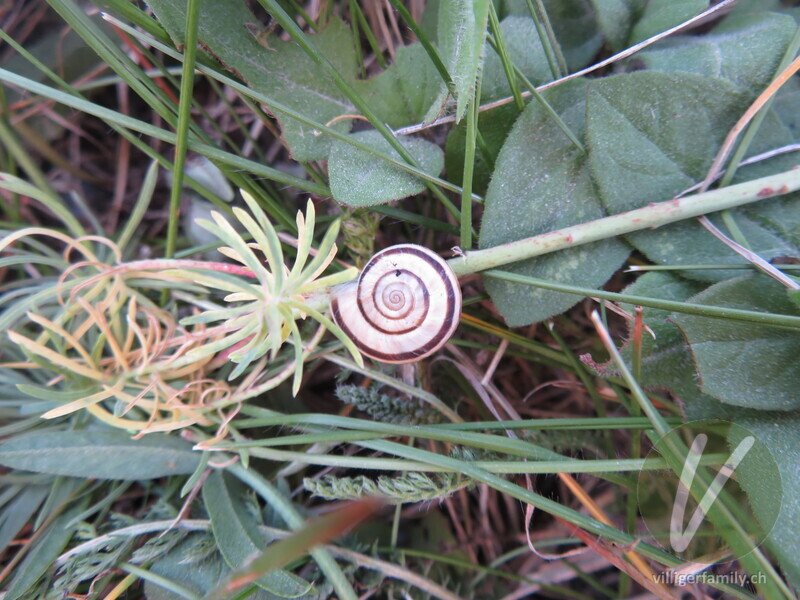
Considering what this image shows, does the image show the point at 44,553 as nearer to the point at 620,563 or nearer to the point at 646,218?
the point at 620,563

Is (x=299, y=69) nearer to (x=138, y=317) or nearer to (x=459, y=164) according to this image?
(x=459, y=164)

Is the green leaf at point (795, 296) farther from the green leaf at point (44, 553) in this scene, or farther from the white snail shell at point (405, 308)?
the green leaf at point (44, 553)

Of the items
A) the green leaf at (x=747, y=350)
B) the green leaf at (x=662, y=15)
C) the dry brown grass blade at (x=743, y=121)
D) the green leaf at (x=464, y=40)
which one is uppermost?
the green leaf at (x=464, y=40)

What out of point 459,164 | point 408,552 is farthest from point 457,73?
point 408,552

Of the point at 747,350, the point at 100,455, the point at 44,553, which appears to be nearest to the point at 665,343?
the point at 747,350

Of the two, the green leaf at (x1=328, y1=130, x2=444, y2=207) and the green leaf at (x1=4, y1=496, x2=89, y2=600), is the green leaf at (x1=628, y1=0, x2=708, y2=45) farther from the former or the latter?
the green leaf at (x1=4, y1=496, x2=89, y2=600)

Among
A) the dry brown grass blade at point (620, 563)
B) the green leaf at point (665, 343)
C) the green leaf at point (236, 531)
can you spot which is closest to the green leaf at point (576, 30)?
the green leaf at point (665, 343)
